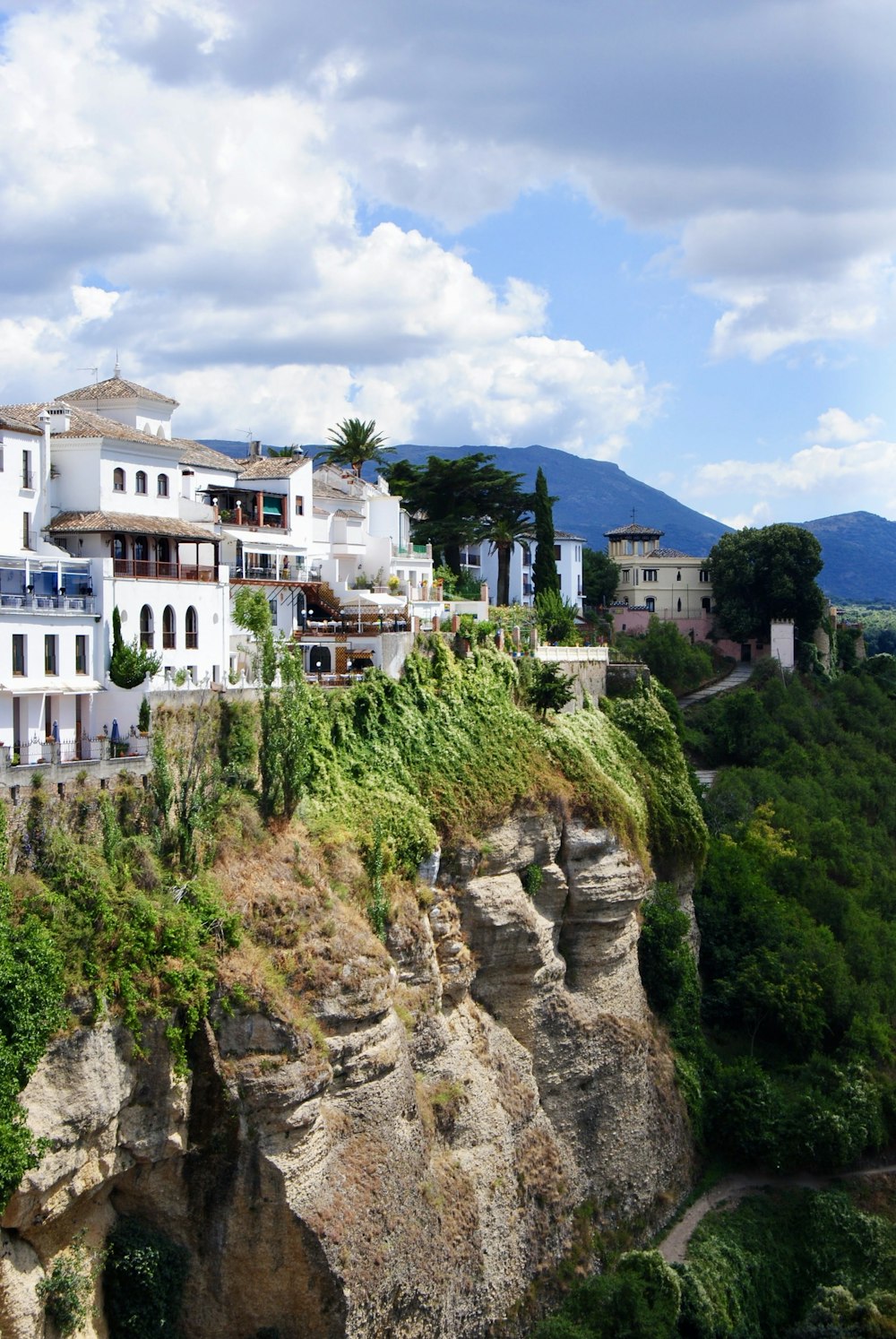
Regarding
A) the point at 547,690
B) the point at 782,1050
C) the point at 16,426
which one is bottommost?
the point at 782,1050

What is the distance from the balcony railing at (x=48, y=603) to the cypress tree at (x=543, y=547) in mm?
35907

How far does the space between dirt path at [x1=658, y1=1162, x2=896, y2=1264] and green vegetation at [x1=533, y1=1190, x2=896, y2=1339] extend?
41cm

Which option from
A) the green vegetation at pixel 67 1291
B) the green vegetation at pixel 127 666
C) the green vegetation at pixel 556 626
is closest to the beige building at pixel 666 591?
the green vegetation at pixel 556 626

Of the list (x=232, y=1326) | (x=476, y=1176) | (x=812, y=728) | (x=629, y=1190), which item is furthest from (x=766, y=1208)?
(x=812, y=728)

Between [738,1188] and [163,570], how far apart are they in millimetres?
26797

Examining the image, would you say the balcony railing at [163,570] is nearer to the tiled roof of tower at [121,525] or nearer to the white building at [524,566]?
the tiled roof of tower at [121,525]

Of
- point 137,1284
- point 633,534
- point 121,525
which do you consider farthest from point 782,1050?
point 633,534

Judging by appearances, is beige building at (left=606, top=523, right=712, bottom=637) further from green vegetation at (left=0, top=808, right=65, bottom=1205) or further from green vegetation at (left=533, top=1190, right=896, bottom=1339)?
green vegetation at (left=0, top=808, right=65, bottom=1205)

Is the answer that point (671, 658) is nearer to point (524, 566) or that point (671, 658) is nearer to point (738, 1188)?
point (524, 566)

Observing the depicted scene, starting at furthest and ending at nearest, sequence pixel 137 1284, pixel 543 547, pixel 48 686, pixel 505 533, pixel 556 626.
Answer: pixel 543 547 < pixel 505 533 < pixel 556 626 < pixel 48 686 < pixel 137 1284

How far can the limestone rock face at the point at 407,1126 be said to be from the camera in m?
31.0

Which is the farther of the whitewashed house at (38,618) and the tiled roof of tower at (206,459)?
the tiled roof of tower at (206,459)

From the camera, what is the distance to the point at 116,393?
45438 mm

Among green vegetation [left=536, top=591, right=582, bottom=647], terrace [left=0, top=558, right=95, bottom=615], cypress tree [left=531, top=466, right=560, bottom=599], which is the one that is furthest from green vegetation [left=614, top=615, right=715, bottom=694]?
terrace [left=0, top=558, right=95, bottom=615]
